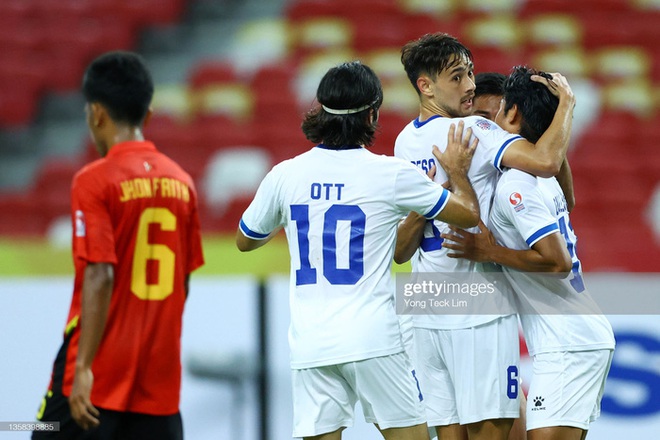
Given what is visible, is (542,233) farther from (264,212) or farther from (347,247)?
(264,212)

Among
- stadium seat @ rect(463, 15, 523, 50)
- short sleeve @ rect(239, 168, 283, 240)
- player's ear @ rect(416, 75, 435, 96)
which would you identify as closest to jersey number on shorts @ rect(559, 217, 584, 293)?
player's ear @ rect(416, 75, 435, 96)

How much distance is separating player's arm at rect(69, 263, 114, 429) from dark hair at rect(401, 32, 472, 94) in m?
1.50

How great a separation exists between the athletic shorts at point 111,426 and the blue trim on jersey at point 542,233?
4.68 feet

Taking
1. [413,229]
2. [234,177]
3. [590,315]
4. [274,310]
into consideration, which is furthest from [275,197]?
[234,177]

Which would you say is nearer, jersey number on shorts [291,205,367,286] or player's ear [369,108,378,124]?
jersey number on shorts [291,205,367,286]

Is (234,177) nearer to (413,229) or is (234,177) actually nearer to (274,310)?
(274,310)

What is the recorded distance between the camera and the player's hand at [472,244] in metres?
3.72

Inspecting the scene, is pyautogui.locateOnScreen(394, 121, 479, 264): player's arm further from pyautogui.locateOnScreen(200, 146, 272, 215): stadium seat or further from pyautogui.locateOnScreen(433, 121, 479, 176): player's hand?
pyautogui.locateOnScreen(200, 146, 272, 215): stadium seat

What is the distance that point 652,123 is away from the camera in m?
9.51

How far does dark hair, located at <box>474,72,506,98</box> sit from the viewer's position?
4242 mm

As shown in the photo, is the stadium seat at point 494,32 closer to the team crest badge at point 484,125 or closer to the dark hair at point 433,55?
the dark hair at point 433,55

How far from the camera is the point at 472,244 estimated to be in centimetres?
372

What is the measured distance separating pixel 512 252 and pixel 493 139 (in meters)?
0.44

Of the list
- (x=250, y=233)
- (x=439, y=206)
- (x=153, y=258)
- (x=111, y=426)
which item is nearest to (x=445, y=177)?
(x=439, y=206)
